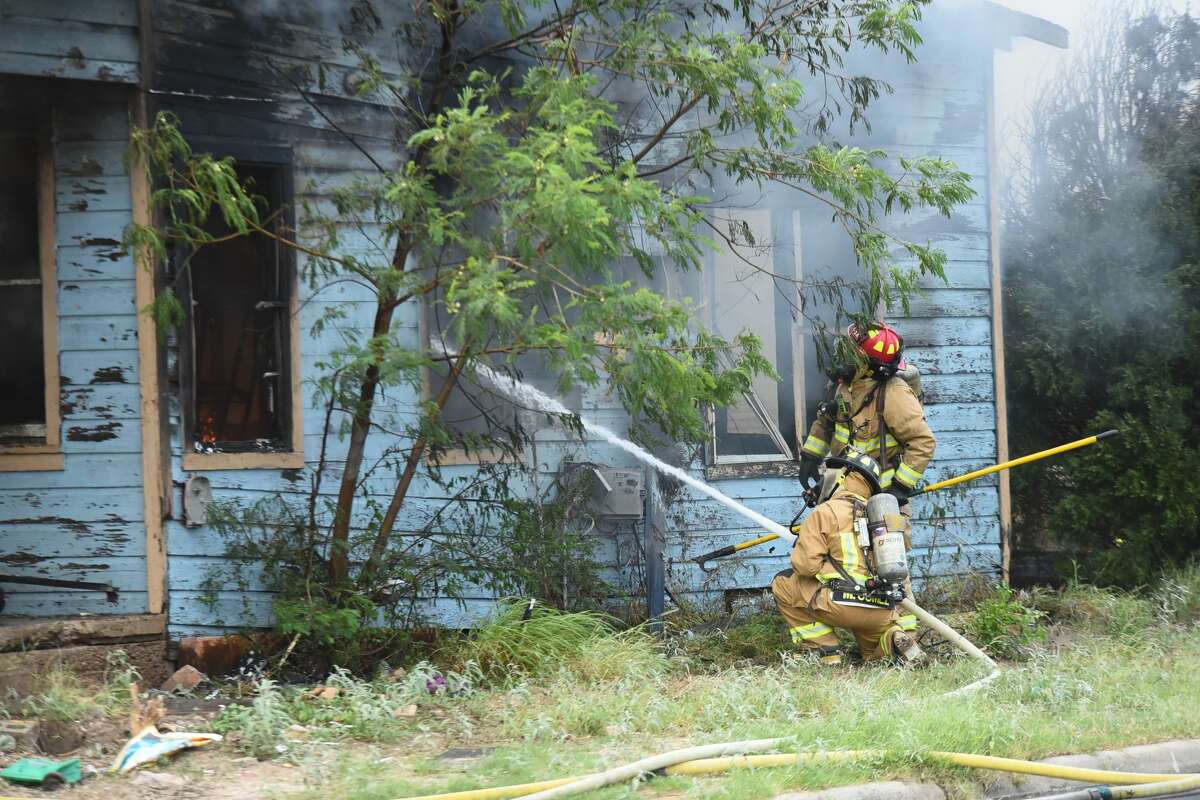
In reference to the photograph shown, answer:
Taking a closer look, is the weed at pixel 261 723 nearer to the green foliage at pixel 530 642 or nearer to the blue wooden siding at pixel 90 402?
the green foliage at pixel 530 642

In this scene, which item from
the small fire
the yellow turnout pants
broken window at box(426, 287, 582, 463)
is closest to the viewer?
the yellow turnout pants

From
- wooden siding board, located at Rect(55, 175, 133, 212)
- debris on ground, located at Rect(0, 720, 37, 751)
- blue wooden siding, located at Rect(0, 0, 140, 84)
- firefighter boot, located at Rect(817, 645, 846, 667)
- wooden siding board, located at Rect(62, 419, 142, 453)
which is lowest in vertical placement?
firefighter boot, located at Rect(817, 645, 846, 667)

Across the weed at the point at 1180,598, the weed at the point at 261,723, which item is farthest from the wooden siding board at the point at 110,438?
the weed at the point at 1180,598

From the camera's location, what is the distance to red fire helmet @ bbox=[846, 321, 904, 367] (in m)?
6.98

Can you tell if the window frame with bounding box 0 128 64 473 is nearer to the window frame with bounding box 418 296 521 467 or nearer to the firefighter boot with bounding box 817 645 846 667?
the window frame with bounding box 418 296 521 467

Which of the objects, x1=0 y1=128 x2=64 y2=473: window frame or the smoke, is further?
the smoke

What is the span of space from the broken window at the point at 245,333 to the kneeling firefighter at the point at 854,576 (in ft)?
9.79

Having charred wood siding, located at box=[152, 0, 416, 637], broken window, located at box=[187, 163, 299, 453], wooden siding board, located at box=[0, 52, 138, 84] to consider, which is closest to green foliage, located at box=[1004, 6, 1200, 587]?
charred wood siding, located at box=[152, 0, 416, 637]

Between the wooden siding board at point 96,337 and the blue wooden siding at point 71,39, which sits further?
the wooden siding board at point 96,337

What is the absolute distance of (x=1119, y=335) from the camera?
10117mm

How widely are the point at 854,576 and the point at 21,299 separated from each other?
474 centimetres

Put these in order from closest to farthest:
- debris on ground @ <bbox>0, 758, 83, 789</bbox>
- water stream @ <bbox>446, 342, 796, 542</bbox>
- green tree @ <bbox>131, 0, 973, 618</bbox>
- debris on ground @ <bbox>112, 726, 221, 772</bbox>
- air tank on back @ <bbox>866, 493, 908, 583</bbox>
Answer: debris on ground @ <bbox>0, 758, 83, 789</bbox>, debris on ground @ <bbox>112, 726, 221, 772</bbox>, green tree @ <bbox>131, 0, 973, 618</bbox>, air tank on back @ <bbox>866, 493, 908, 583</bbox>, water stream @ <bbox>446, 342, 796, 542</bbox>

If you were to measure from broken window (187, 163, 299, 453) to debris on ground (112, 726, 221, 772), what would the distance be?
7.43ft

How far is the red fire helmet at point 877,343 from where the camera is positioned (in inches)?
275
